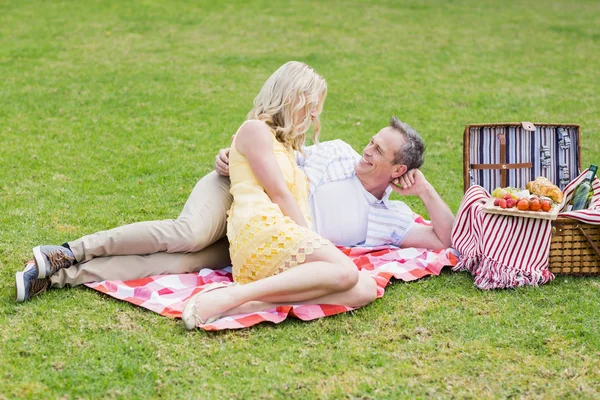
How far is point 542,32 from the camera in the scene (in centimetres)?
1434

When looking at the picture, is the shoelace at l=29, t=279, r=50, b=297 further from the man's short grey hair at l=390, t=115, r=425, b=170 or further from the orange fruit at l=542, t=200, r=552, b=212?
the orange fruit at l=542, t=200, r=552, b=212

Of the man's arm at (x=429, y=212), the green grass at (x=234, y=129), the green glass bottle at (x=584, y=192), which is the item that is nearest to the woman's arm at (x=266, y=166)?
the green grass at (x=234, y=129)

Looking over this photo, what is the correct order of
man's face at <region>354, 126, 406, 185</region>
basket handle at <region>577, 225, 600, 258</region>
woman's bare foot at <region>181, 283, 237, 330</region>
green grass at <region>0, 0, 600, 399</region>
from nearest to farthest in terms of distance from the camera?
green grass at <region>0, 0, 600, 399</region>
woman's bare foot at <region>181, 283, 237, 330</region>
basket handle at <region>577, 225, 600, 258</region>
man's face at <region>354, 126, 406, 185</region>

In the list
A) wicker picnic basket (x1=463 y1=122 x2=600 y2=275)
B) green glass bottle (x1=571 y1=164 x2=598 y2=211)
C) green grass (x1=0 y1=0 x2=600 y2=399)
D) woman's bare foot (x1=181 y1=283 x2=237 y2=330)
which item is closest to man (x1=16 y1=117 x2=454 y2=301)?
green grass (x1=0 y1=0 x2=600 y2=399)

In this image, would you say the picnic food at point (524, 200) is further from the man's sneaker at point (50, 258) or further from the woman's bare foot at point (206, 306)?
the man's sneaker at point (50, 258)

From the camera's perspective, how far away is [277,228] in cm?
442

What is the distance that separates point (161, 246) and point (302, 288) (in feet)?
3.28

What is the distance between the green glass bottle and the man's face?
1.21 m

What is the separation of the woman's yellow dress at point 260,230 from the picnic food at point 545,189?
1.63 meters

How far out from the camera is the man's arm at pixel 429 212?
211 inches

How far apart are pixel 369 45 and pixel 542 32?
366 centimetres

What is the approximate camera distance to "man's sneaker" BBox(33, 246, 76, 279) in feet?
14.3

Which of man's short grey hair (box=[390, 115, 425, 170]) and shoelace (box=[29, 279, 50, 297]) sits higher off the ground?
man's short grey hair (box=[390, 115, 425, 170])

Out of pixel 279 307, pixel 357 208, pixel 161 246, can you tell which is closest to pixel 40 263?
pixel 161 246
